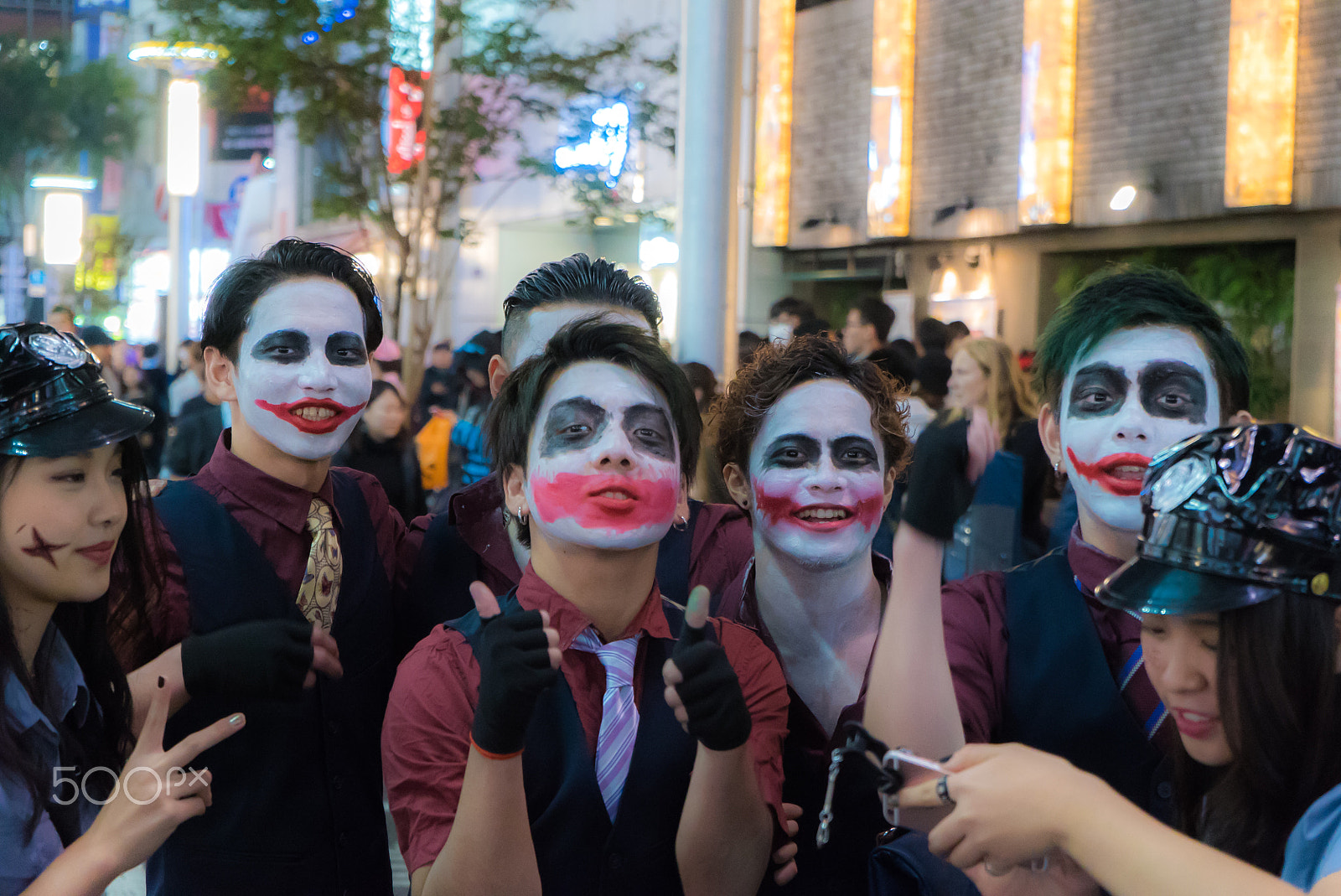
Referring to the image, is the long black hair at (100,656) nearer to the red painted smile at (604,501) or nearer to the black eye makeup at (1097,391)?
the red painted smile at (604,501)

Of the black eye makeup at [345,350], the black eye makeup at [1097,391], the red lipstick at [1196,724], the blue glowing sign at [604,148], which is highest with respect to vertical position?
the blue glowing sign at [604,148]

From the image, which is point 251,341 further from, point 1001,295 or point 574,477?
point 1001,295

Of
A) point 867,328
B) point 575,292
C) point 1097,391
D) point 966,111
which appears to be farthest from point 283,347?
point 966,111

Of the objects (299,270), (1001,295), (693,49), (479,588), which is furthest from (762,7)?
(479,588)

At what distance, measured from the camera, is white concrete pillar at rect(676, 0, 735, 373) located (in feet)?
24.7

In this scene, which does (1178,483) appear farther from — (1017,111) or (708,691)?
(1017,111)

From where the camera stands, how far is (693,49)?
7.57 m

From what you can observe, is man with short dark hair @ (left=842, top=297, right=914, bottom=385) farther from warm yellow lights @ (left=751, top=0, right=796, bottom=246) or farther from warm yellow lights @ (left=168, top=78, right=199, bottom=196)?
warm yellow lights @ (left=168, top=78, right=199, bottom=196)

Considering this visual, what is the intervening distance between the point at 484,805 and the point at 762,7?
13040 mm

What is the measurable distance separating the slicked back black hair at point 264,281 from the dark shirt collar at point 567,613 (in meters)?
0.88

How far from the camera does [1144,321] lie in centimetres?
212

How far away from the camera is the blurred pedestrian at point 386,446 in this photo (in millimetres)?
5234

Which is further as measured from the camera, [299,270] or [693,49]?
[693,49]

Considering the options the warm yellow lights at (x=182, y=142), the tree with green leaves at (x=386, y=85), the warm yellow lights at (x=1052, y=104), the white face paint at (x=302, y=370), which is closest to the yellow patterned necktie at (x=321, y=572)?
the white face paint at (x=302, y=370)
